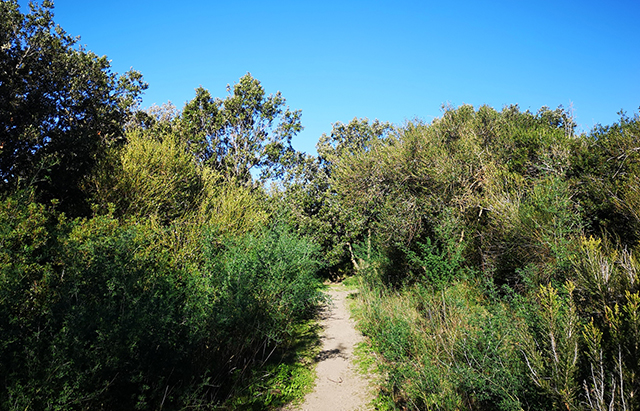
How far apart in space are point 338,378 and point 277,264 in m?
2.72

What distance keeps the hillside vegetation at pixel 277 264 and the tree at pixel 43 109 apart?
0.18ft

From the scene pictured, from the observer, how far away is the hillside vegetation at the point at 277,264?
11.3 feet

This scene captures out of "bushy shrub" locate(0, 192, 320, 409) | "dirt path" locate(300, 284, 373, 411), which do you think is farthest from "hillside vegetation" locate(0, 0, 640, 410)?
"dirt path" locate(300, 284, 373, 411)

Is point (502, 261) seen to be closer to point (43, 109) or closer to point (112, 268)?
point (112, 268)

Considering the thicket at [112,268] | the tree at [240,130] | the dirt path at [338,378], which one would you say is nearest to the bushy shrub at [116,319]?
the thicket at [112,268]

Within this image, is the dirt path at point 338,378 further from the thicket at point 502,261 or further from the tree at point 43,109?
the tree at point 43,109

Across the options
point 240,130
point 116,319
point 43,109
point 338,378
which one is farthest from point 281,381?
point 240,130

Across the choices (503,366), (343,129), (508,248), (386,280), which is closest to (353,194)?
(386,280)

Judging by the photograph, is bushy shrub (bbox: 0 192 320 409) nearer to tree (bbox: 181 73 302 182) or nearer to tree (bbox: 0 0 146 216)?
tree (bbox: 0 0 146 216)

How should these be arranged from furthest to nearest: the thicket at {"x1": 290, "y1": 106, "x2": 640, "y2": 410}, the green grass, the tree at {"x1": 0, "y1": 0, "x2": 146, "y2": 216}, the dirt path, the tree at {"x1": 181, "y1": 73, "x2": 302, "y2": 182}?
1. the tree at {"x1": 181, "y1": 73, "x2": 302, "y2": 182}
2. the tree at {"x1": 0, "y1": 0, "x2": 146, "y2": 216}
3. the dirt path
4. the green grass
5. the thicket at {"x1": 290, "y1": 106, "x2": 640, "y2": 410}

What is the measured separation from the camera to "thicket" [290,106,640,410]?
3328 mm

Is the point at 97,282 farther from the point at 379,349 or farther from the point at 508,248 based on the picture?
the point at 508,248

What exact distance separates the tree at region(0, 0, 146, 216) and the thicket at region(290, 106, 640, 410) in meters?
9.40

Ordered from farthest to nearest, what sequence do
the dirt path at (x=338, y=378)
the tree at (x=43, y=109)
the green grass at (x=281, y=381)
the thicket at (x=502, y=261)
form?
the tree at (x=43, y=109), the dirt path at (x=338, y=378), the green grass at (x=281, y=381), the thicket at (x=502, y=261)
